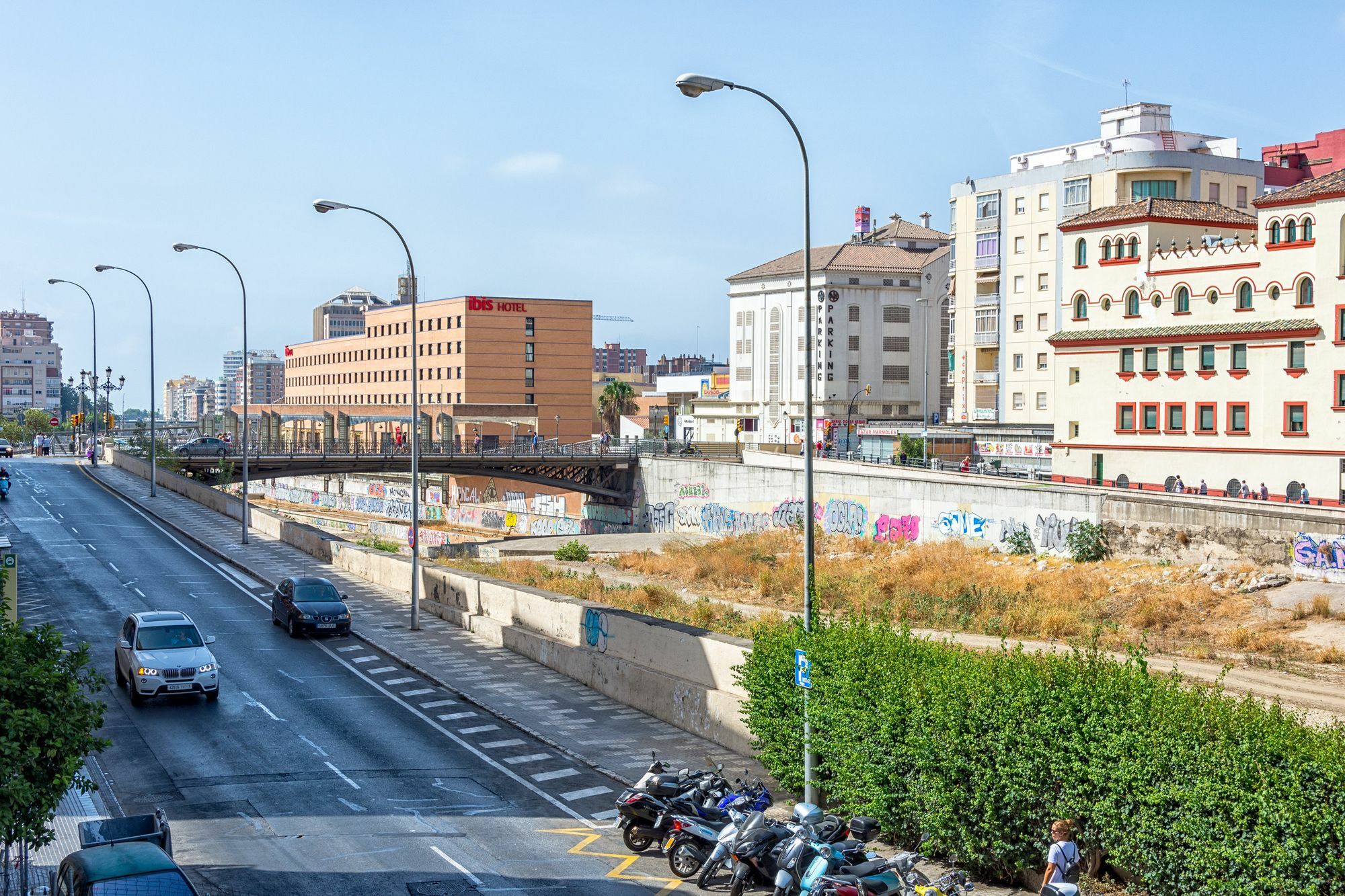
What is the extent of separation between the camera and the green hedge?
12.3 meters

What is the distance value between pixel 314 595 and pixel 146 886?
73.3ft

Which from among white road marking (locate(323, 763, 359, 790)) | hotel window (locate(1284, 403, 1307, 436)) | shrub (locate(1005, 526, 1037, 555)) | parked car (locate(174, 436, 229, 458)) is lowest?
white road marking (locate(323, 763, 359, 790))

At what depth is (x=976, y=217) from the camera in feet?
266

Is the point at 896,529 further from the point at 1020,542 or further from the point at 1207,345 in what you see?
the point at 1207,345

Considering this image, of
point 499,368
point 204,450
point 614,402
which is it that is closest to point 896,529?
point 204,450

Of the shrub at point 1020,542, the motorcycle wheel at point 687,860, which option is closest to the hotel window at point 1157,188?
the shrub at point 1020,542

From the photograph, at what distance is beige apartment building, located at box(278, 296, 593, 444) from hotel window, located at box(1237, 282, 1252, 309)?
75.8 m

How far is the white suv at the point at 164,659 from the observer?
25.4m

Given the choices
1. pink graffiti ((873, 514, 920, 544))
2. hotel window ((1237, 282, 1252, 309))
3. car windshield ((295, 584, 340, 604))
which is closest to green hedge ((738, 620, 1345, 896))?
car windshield ((295, 584, 340, 604))

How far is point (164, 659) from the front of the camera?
1011 inches

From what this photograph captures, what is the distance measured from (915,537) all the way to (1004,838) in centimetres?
4175

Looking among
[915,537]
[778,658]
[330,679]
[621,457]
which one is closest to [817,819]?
[778,658]

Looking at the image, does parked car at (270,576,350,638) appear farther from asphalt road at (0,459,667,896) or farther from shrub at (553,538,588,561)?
shrub at (553,538,588,561)

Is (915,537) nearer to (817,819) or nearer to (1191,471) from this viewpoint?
(1191,471)
